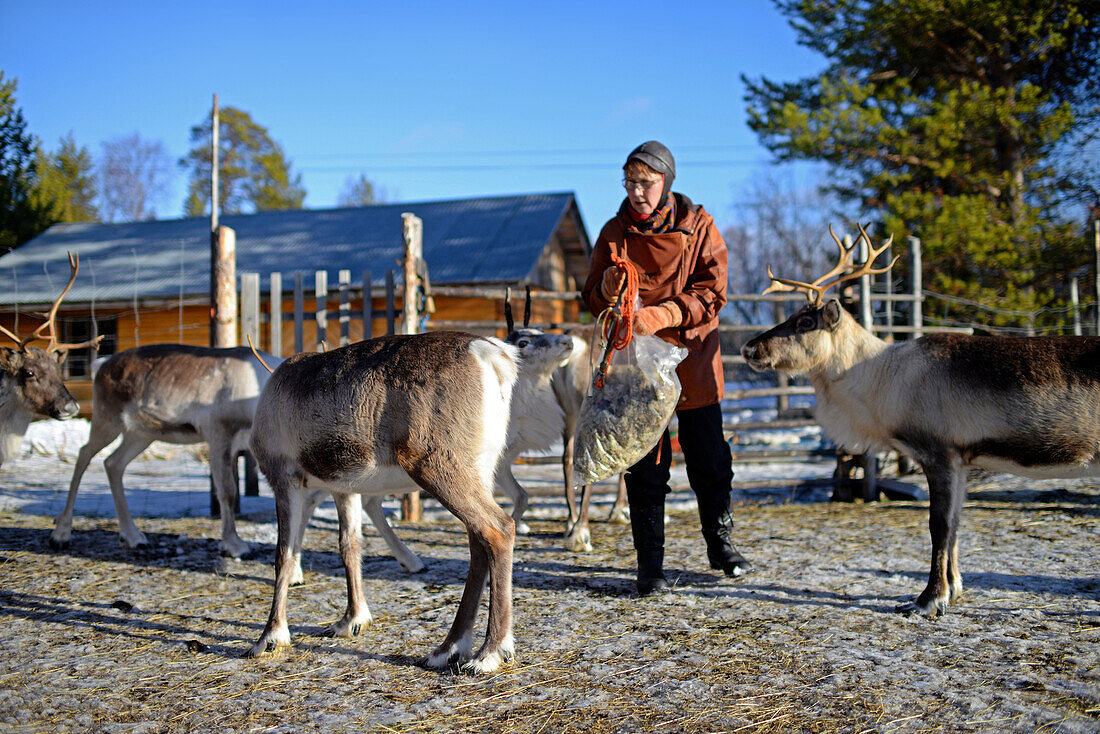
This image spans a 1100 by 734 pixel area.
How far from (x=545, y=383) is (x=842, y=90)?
13752 millimetres

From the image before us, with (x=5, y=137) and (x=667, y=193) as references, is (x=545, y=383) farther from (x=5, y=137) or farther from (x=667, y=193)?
(x=5, y=137)

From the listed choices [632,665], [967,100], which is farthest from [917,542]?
[967,100]

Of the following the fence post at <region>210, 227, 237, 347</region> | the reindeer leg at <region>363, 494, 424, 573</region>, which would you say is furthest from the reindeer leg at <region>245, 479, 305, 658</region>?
the fence post at <region>210, 227, 237, 347</region>

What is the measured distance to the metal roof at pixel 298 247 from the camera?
1764 cm

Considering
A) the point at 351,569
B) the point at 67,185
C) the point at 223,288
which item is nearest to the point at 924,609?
the point at 351,569

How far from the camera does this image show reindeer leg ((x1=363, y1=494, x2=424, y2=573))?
495cm

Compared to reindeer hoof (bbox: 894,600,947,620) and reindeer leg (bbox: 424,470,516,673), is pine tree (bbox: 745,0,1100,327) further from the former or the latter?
reindeer leg (bbox: 424,470,516,673)

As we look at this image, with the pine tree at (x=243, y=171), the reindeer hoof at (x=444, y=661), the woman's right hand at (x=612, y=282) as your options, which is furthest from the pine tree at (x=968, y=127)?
the pine tree at (x=243, y=171)

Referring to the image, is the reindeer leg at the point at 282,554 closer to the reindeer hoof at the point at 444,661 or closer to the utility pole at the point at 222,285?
the reindeer hoof at the point at 444,661

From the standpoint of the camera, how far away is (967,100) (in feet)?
44.4

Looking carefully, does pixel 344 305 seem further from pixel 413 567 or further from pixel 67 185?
pixel 67 185

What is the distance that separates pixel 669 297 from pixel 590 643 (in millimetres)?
1981

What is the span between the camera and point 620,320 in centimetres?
366

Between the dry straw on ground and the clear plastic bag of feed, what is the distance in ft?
2.94
